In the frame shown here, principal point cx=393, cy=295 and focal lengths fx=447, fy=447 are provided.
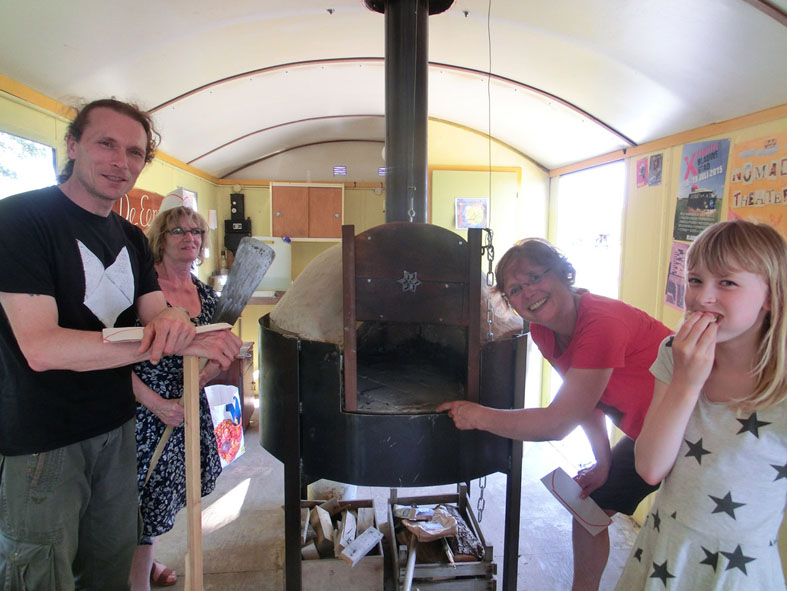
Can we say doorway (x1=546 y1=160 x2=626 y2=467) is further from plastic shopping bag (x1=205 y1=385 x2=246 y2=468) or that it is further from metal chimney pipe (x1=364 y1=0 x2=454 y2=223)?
plastic shopping bag (x1=205 y1=385 x2=246 y2=468)

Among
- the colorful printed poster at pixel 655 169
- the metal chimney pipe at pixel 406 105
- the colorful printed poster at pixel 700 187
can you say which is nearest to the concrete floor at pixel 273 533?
the colorful printed poster at pixel 700 187

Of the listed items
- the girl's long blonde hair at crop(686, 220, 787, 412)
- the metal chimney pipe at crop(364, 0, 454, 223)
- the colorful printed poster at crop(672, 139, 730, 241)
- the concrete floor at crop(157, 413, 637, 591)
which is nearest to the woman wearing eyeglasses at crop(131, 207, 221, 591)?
the concrete floor at crop(157, 413, 637, 591)

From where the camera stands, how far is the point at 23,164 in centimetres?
175

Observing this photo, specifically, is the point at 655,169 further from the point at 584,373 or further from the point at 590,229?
the point at 584,373

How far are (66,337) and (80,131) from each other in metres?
0.56

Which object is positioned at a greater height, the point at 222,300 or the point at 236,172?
the point at 236,172

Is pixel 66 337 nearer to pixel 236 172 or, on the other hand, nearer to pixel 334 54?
pixel 334 54

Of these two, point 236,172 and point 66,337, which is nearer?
point 66,337

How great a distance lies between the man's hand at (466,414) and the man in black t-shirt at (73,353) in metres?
0.63

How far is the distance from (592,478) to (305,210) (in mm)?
2985

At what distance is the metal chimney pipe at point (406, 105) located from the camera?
164 cm

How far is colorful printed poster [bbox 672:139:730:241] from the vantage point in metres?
1.85

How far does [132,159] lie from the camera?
119cm

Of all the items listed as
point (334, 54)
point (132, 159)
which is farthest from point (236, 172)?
point (132, 159)
